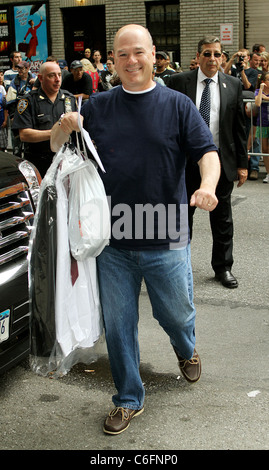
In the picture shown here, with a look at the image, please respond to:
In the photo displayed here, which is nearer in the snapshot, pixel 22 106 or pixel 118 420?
pixel 118 420

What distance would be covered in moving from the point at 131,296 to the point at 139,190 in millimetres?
580

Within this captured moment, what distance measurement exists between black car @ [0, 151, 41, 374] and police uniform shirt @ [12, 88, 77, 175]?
244cm

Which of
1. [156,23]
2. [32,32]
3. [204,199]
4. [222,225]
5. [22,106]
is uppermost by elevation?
[156,23]

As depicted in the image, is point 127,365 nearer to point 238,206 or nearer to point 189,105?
point 189,105

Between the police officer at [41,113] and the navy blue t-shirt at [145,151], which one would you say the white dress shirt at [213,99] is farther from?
the navy blue t-shirt at [145,151]

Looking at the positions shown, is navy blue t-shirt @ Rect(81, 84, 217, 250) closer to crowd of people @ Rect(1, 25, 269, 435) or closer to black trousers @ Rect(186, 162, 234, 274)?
crowd of people @ Rect(1, 25, 269, 435)

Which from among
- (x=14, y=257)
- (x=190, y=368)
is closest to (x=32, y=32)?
(x=14, y=257)

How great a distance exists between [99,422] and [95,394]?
34cm

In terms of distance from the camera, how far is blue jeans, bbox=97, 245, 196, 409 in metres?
3.34

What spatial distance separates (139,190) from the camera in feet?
10.5

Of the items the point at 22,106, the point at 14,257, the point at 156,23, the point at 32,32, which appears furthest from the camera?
the point at 32,32

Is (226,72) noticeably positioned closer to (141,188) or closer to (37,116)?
(37,116)

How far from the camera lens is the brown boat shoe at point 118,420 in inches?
133

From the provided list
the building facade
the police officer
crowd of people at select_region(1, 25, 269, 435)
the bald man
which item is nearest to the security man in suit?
the police officer
